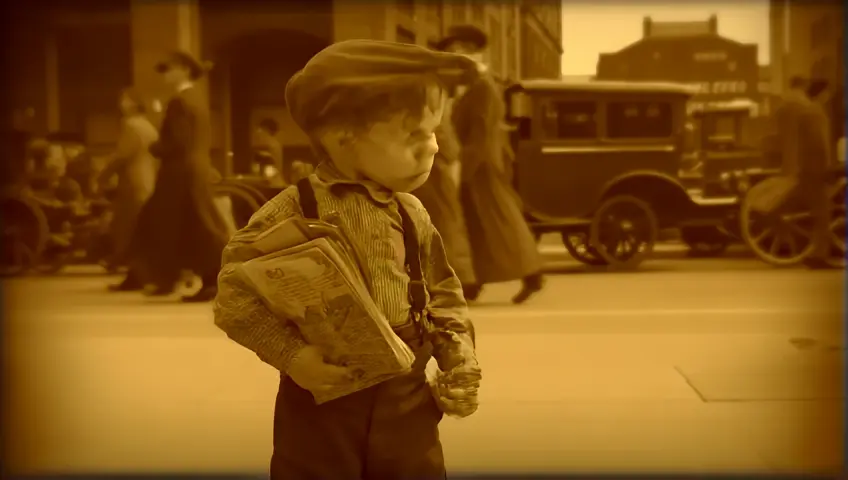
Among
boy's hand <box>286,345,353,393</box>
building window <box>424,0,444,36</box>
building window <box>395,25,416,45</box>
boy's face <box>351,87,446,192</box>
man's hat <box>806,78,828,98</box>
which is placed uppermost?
building window <box>424,0,444,36</box>

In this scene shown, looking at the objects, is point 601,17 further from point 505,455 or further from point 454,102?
point 505,455

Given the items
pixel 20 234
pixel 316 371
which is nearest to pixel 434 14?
pixel 316 371

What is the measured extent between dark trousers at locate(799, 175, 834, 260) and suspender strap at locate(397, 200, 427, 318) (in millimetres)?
1170

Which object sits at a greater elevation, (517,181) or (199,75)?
(199,75)

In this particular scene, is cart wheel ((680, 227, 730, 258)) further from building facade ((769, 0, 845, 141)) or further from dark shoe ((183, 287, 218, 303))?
dark shoe ((183, 287, 218, 303))

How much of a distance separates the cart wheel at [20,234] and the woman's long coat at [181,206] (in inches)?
8.5

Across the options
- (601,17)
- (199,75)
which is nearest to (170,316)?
(199,75)

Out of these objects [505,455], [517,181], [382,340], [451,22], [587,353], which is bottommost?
[505,455]

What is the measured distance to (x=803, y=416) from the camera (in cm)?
177

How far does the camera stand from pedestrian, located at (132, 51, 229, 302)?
5.87ft

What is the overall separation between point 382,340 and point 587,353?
104 cm

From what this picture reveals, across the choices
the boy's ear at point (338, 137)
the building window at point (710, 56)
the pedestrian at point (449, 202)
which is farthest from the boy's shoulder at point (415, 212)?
the building window at point (710, 56)

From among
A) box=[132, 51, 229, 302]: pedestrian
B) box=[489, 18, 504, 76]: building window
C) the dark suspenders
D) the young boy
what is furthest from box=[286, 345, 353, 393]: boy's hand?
box=[489, 18, 504, 76]: building window

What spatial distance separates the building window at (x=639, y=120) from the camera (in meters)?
1.92
